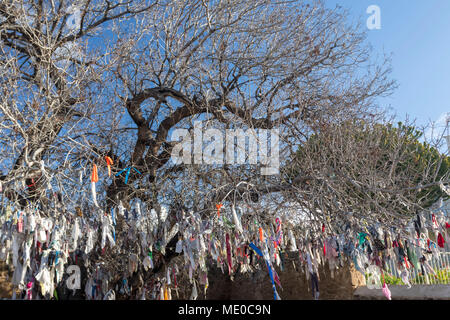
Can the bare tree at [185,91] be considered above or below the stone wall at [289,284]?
above

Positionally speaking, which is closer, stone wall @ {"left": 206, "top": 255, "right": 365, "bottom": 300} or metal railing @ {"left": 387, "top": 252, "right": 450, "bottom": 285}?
metal railing @ {"left": 387, "top": 252, "right": 450, "bottom": 285}

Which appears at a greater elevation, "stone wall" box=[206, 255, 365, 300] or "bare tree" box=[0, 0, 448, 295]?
"bare tree" box=[0, 0, 448, 295]

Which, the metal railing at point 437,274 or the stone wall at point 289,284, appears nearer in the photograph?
the metal railing at point 437,274

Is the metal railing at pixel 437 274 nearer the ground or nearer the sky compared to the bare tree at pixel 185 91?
nearer the ground

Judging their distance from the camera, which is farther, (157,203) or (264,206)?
(157,203)

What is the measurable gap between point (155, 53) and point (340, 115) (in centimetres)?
424

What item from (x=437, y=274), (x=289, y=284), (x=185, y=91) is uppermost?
(x=185, y=91)

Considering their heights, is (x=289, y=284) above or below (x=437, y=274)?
below

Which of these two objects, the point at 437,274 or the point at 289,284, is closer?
the point at 437,274

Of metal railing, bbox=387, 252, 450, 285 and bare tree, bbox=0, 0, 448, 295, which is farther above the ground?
bare tree, bbox=0, 0, 448, 295

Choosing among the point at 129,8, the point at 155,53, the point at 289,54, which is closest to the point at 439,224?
the point at 289,54
